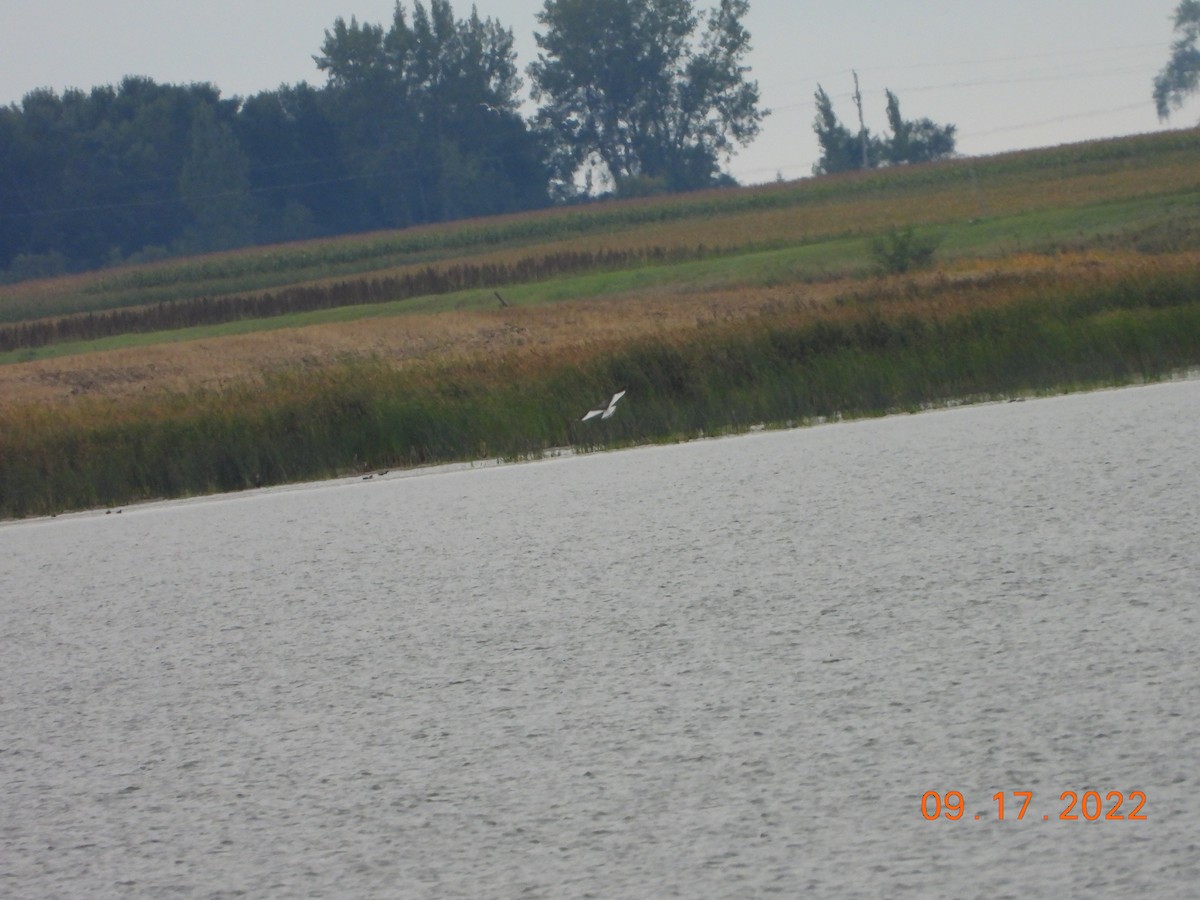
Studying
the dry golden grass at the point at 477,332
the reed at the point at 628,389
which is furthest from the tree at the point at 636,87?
the reed at the point at 628,389

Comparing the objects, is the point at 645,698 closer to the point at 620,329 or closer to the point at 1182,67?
the point at 620,329

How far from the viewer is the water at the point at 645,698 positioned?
158 inches

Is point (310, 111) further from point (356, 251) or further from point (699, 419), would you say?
point (699, 419)

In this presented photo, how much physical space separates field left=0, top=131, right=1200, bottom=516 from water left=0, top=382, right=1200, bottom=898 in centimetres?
642

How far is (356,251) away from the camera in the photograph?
260 ft

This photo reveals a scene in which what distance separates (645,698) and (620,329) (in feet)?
86.6

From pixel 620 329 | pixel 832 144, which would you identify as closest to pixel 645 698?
pixel 620 329

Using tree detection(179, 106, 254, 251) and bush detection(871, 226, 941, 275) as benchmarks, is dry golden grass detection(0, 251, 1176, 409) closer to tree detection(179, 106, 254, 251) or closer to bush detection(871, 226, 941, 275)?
bush detection(871, 226, 941, 275)

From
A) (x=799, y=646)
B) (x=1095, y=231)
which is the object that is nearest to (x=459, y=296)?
(x=1095, y=231)

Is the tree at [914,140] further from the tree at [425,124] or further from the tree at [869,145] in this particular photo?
the tree at [425,124]

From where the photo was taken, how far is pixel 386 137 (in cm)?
12019

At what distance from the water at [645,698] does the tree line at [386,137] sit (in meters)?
108

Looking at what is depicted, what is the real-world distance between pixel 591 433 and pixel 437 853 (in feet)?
38.7

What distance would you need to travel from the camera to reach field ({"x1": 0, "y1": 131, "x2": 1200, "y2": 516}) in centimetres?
1639
